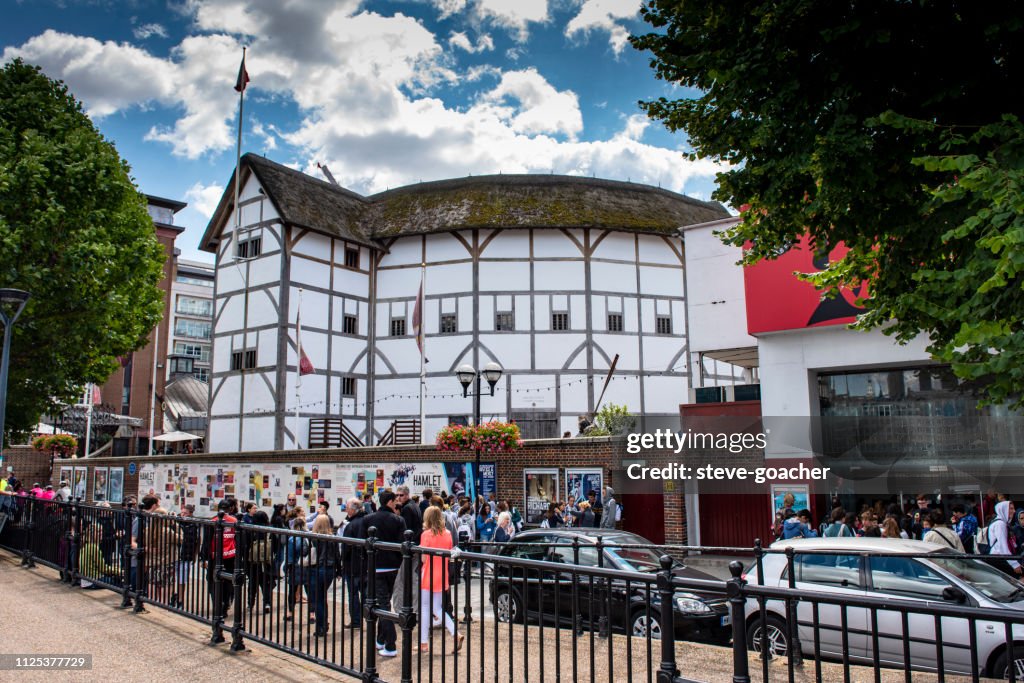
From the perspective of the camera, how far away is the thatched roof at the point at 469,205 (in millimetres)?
34219

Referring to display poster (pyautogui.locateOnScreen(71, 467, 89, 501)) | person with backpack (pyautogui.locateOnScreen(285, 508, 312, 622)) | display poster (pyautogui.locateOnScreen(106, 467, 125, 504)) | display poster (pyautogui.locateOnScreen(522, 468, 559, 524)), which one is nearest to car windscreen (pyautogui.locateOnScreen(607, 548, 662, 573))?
person with backpack (pyautogui.locateOnScreen(285, 508, 312, 622))

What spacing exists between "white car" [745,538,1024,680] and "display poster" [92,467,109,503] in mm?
32860

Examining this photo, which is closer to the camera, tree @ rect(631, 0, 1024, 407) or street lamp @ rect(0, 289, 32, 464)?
tree @ rect(631, 0, 1024, 407)

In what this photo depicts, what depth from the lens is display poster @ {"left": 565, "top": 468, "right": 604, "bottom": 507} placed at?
19312mm

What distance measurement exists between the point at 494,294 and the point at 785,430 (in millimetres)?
17837

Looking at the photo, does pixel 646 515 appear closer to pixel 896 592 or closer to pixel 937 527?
pixel 937 527

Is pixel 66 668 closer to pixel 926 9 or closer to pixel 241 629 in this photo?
pixel 241 629

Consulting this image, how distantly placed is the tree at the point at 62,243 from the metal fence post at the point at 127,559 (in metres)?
9.03

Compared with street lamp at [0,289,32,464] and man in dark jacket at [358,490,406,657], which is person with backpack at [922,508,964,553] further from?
street lamp at [0,289,32,464]

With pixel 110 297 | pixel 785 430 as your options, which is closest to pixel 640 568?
pixel 785 430

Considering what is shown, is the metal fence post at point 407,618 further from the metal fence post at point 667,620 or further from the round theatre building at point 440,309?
the round theatre building at point 440,309

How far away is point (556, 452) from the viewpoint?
20.0 m

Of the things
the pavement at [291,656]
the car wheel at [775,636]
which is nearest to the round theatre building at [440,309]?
the pavement at [291,656]

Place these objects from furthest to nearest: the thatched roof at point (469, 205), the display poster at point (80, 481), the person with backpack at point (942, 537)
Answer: the display poster at point (80, 481) < the thatched roof at point (469, 205) < the person with backpack at point (942, 537)
